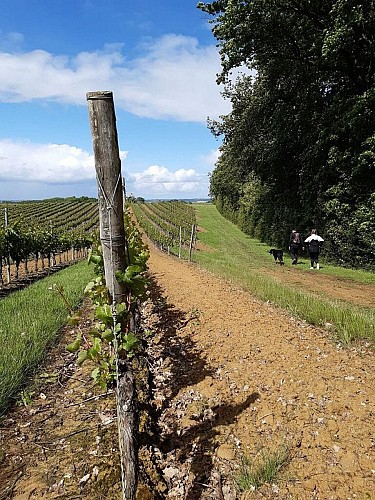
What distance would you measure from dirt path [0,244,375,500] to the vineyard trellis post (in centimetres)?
43

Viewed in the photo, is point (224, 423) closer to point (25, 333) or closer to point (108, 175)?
point (108, 175)

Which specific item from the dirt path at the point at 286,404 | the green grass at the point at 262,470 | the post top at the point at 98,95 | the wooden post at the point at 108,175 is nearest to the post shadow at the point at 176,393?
the dirt path at the point at 286,404

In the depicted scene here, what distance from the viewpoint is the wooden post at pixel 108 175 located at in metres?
2.54

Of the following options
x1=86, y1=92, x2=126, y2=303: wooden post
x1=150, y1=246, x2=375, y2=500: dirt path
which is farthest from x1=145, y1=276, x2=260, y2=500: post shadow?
x1=86, y1=92, x2=126, y2=303: wooden post

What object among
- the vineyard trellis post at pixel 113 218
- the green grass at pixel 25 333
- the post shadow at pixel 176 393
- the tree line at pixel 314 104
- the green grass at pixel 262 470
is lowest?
the post shadow at pixel 176 393

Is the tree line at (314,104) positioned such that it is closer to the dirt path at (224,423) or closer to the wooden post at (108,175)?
the dirt path at (224,423)

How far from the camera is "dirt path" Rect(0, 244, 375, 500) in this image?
2816mm

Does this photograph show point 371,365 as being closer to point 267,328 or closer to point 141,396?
point 267,328

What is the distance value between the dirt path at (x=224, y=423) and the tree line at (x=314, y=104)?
12207mm

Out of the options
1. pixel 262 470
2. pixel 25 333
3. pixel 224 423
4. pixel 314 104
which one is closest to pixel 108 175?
pixel 262 470

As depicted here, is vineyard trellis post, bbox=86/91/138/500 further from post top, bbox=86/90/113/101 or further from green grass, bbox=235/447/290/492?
green grass, bbox=235/447/290/492

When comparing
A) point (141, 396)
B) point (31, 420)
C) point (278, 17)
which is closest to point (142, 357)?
point (141, 396)

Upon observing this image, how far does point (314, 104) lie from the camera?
18922 mm

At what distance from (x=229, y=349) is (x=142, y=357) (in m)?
1.27
